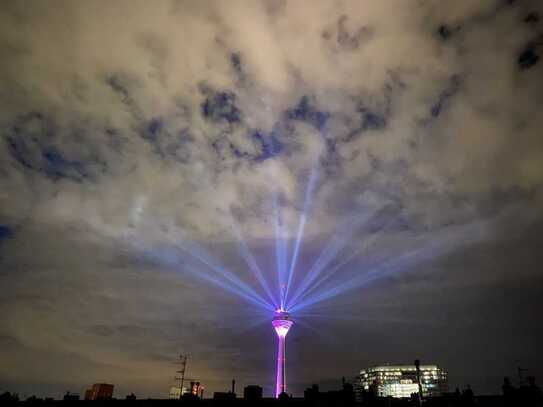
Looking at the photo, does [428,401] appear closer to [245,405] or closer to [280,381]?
[245,405]

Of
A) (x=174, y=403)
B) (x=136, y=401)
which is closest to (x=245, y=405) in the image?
(x=174, y=403)

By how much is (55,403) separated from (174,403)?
13.2m

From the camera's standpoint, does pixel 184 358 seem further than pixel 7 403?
Yes

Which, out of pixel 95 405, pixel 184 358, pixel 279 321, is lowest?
pixel 95 405

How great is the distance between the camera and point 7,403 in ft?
137

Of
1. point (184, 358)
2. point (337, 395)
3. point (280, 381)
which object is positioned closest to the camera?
point (337, 395)

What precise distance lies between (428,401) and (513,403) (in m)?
8.66

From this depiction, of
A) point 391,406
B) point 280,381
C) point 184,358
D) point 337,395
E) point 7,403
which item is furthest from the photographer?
point 280,381

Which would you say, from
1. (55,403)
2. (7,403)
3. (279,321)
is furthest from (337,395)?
(279,321)

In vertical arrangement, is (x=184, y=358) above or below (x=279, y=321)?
below

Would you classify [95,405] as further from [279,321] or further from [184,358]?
[279,321]

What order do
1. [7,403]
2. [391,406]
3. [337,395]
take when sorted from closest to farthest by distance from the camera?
1. [391,406]
2. [337,395]
3. [7,403]

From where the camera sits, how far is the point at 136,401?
1593 inches

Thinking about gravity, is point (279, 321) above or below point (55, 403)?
above
